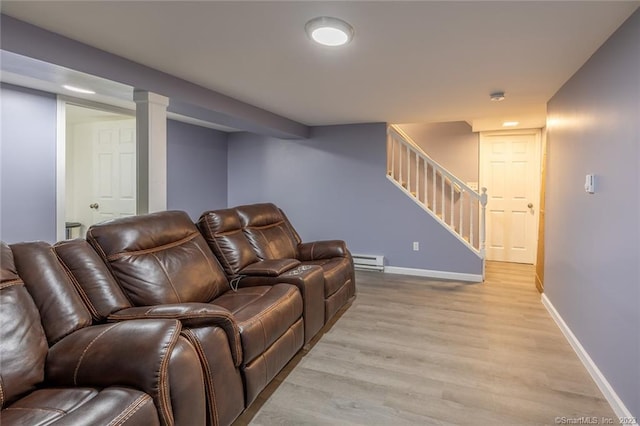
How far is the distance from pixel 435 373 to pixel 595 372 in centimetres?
95

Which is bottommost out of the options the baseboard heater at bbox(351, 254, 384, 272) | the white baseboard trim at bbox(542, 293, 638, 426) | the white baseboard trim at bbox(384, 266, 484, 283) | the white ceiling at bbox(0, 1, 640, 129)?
the white baseboard trim at bbox(542, 293, 638, 426)

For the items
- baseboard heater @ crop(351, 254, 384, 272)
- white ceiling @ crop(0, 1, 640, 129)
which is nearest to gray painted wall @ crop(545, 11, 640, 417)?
white ceiling @ crop(0, 1, 640, 129)

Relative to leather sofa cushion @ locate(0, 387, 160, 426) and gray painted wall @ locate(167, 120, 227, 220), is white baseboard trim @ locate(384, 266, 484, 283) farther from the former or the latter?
leather sofa cushion @ locate(0, 387, 160, 426)

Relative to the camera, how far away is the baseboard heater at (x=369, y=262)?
4922 millimetres

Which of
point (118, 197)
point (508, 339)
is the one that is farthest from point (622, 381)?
point (118, 197)

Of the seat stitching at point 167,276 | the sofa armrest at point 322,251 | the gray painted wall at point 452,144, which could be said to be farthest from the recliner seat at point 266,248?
the gray painted wall at point 452,144

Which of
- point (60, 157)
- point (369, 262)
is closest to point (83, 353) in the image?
point (60, 157)

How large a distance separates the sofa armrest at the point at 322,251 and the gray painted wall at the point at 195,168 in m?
2.39

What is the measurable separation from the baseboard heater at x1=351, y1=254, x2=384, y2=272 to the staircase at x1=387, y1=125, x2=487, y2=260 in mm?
969

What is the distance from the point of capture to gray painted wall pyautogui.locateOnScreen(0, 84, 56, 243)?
3.16 metres

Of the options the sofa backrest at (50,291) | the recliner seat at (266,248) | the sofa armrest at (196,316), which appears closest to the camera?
the sofa backrest at (50,291)

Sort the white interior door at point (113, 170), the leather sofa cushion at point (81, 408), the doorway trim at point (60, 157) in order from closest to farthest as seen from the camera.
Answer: the leather sofa cushion at point (81, 408) < the doorway trim at point (60, 157) < the white interior door at point (113, 170)

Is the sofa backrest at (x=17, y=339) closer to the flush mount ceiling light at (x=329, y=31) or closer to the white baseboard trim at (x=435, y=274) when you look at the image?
the flush mount ceiling light at (x=329, y=31)

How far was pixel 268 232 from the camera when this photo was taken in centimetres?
339
